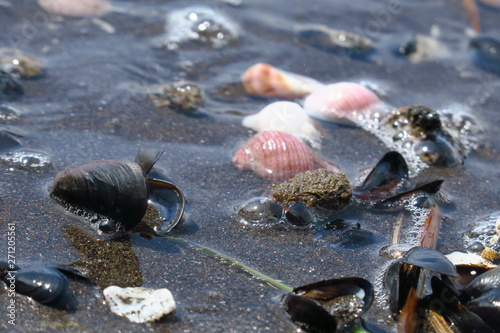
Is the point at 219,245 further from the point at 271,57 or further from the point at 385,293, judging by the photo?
the point at 271,57

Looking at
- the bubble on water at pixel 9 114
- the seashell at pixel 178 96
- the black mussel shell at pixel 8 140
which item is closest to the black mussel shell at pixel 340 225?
the seashell at pixel 178 96

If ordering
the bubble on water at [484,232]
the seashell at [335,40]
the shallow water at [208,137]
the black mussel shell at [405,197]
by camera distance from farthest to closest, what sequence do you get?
the seashell at [335,40] → the black mussel shell at [405,197] → the bubble on water at [484,232] → the shallow water at [208,137]

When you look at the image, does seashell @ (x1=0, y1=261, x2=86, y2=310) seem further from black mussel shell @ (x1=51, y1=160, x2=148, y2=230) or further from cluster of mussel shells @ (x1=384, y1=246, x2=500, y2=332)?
cluster of mussel shells @ (x1=384, y1=246, x2=500, y2=332)

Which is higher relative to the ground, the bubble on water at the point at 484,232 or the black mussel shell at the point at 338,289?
the black mussel shell at the point at 338,289

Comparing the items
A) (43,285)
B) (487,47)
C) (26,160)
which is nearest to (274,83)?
(26,160)

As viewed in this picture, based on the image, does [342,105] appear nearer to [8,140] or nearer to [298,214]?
[298,214]

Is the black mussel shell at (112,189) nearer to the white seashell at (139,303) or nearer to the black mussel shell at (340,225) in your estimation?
the white seashell at (139,303)
